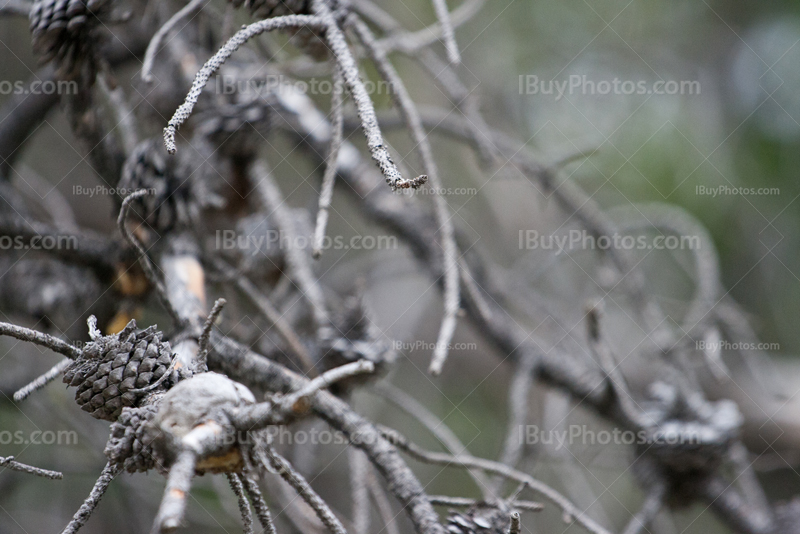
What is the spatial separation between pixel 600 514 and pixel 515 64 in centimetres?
161

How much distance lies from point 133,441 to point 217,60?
0.29m

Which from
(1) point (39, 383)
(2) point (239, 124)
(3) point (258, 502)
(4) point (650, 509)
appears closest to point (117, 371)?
(1) point (39, 383)

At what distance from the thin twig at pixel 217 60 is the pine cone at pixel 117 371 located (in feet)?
0.62

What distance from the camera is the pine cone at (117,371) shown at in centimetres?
47

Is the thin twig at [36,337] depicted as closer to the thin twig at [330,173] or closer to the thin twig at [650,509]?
the thin twig at [330,173]

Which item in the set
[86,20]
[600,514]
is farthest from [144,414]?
[600,514]

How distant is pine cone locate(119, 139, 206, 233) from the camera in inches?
29.2

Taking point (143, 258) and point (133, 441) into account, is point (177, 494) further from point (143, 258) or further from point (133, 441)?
point (143, 258)

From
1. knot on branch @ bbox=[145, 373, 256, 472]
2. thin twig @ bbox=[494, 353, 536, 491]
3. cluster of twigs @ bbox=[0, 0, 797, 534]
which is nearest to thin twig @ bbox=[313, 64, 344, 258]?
cluster of twigs @ bbox=[0, 0, 797, 534]

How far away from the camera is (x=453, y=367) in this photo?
1.98 meters

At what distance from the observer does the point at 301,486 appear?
1.45ft

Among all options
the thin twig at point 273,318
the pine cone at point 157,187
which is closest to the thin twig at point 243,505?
the thin twig at point 273,318

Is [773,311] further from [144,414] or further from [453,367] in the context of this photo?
[144,414]

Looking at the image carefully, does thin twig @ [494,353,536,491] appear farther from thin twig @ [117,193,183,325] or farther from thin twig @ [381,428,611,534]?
thin twig @ [117,193,183,325]
